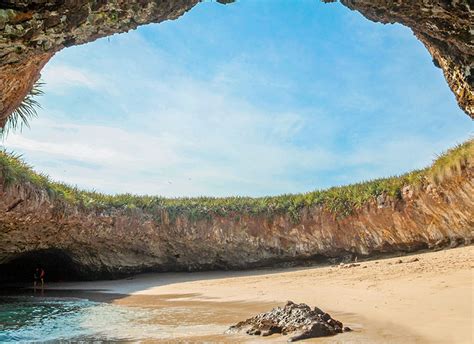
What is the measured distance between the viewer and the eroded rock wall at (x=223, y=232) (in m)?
11.1

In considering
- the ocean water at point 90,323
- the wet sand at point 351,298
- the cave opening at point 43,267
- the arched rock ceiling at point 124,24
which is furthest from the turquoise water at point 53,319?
the cave opening at point 43,267

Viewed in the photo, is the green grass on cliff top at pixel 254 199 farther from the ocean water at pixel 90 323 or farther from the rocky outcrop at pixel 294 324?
the rocky outcrop at pixel 294 324

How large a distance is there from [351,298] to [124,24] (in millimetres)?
6238

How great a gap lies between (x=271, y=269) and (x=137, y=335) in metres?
9.19

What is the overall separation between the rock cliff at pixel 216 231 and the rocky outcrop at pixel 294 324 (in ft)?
23.4

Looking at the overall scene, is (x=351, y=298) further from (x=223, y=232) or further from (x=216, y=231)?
(x=216, y=231)

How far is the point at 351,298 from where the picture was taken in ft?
25.3

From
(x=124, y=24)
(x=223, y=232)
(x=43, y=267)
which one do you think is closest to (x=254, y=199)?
(x=223, y=232)

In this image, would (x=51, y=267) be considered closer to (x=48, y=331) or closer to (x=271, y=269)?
→ (x=271, y=269)

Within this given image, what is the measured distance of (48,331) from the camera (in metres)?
6.91

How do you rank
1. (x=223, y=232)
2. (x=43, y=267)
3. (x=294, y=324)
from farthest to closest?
(x=43, y=267), (x=223, y=232), (x=294, y=324)

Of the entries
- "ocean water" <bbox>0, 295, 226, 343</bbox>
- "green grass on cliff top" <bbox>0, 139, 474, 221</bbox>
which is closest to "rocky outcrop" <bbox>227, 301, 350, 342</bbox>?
"ocean water" <bbox>0, 295, 226, 343</bbox>

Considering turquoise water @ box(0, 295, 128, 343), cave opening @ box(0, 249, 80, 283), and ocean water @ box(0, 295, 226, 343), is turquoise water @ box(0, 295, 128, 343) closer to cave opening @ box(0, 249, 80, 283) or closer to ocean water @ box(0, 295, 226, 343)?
ocean water @ box(0, 295, 226, 343)

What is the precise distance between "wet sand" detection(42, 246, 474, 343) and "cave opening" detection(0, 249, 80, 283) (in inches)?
156
